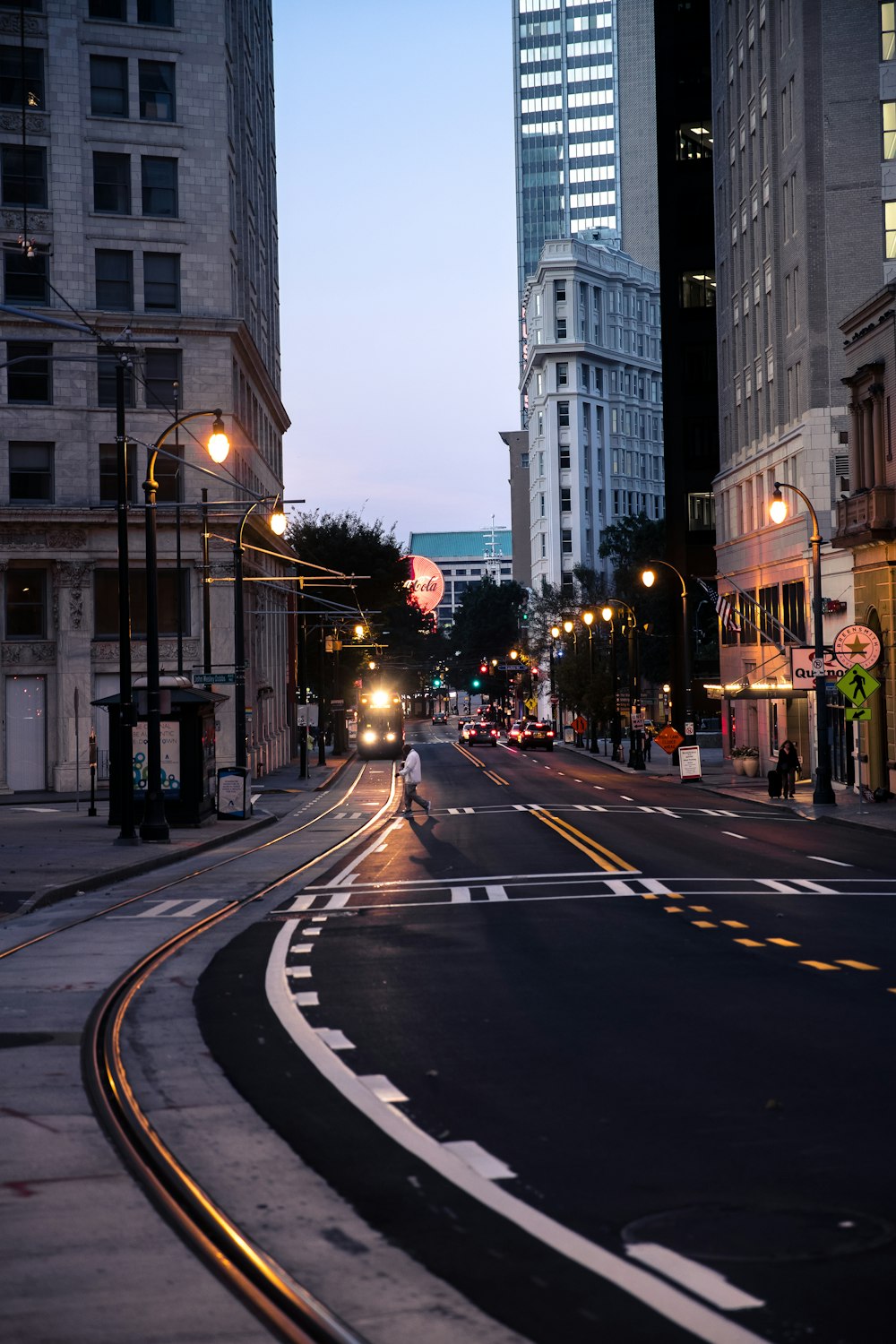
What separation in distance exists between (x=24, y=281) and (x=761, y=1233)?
2293 inches

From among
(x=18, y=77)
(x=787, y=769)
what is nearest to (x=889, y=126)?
(x=787, y=769)

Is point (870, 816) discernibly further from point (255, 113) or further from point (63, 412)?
point (255, 113)

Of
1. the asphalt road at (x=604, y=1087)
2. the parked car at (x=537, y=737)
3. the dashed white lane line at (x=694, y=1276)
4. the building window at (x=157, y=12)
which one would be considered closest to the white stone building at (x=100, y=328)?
the building window at (x=157, y=12)

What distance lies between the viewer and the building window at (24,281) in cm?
5984

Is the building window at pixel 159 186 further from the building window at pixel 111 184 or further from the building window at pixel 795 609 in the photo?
the building window at pixel 795 609

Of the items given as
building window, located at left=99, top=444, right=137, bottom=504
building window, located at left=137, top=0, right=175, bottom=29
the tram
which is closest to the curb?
building window, located at left=99, top=444, right=137, bottom=504

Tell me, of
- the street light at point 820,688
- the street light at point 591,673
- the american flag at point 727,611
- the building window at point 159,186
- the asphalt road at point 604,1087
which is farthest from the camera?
the street light at point 591,673

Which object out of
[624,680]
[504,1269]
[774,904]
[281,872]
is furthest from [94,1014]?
[624,680]

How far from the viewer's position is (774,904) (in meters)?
20.1

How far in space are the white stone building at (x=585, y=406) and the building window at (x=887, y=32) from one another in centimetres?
10796

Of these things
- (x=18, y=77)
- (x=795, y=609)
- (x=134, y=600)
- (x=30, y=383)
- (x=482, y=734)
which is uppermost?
(x=18, y=77)

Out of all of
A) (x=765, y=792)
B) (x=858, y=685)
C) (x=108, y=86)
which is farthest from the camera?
(x=108, y=86)

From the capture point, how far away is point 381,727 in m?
93.5

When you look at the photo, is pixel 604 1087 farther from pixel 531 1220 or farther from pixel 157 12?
pixel 157 12
